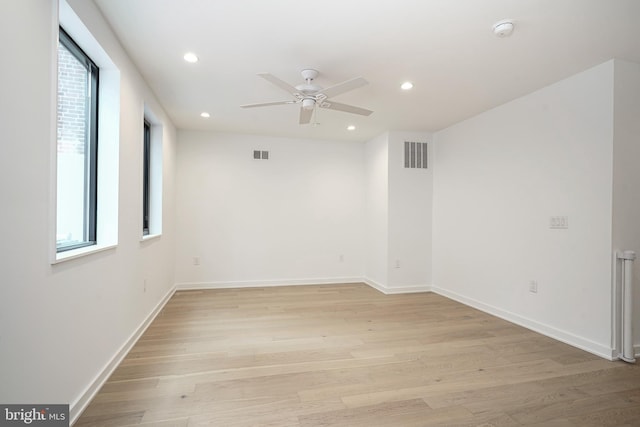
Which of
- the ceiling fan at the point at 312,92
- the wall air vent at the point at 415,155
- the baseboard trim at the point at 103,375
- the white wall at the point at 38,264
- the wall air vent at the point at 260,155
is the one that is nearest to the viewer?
the white wall at the point at 38,264

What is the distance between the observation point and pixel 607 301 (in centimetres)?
256

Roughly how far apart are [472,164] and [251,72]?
3.06 meters

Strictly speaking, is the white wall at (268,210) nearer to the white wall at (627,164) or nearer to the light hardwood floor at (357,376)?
the light hardwood floor at (357,376)

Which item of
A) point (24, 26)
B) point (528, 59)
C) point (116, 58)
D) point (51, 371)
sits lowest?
point (51, 371)

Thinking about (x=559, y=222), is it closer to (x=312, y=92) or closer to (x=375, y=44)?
(x=375, y=44)

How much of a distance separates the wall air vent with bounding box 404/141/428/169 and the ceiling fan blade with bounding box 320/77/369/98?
2525 mm

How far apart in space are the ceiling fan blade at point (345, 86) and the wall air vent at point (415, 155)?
252cm

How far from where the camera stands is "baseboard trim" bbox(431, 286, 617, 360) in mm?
2582

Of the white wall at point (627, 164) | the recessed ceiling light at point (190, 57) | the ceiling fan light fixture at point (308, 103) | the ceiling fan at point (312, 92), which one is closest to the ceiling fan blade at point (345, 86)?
the ceiling fan at point (312, 92)

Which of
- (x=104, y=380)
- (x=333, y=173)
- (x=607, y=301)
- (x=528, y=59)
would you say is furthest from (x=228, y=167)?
(x=607, y=301)

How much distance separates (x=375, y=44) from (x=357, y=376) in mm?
2506

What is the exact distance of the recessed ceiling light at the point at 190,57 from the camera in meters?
2.49

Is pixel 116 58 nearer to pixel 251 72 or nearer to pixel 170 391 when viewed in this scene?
pixel 251 72

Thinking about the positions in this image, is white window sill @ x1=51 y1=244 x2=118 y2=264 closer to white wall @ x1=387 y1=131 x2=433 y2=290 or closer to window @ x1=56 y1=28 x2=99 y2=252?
A: window @ x1=56 y1=28 x2=99 y2=252
